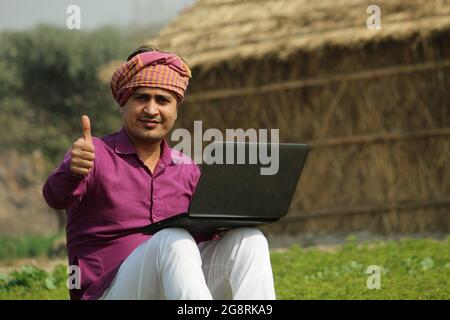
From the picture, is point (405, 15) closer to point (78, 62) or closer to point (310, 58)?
point (310, 58)

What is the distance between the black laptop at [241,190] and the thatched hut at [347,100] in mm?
7863

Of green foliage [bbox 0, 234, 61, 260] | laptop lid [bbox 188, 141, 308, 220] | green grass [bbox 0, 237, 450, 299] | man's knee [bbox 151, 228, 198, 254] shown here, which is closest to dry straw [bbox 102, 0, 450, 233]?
green grass [bbox 0, 237, 450, 299]

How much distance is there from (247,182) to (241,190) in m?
0.04

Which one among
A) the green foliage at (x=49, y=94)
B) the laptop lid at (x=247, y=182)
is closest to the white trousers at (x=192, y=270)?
the laptop lid at (x=247, y=182)

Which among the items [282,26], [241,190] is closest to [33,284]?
[241,190]

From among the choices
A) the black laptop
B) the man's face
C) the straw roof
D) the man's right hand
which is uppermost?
the straw roof

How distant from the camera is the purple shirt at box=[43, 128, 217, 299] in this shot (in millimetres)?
4031

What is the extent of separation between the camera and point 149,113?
4.12 meters

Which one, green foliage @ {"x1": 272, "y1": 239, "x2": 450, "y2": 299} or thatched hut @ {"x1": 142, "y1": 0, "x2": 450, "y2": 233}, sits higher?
thatched hut @ {"x1": 142, "y1": 0, "x2": 450, "y2": 233}

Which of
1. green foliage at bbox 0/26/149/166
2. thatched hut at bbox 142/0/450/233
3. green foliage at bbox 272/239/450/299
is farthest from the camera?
green foliage at bbox 0/26/149/166

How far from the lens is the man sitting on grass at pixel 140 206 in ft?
12.1

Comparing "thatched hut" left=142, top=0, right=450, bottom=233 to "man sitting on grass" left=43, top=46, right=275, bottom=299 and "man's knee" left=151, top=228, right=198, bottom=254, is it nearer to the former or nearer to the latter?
"man sitting on grass" left=43, top=46, right=275, bottom=299

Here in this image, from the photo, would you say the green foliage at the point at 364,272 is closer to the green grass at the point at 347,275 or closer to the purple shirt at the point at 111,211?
the green grass at the point at 347,275

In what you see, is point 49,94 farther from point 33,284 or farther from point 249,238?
point 249,238
